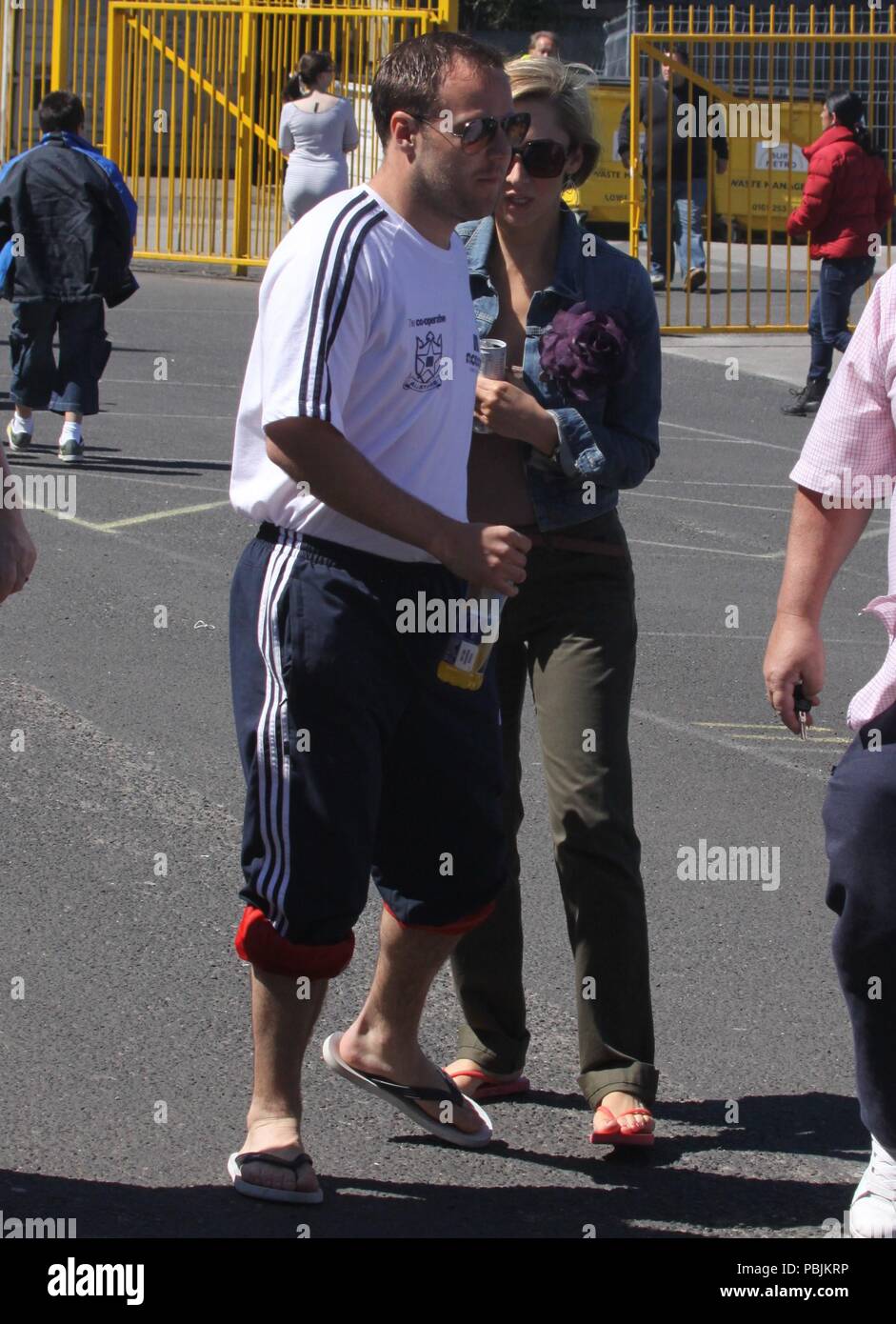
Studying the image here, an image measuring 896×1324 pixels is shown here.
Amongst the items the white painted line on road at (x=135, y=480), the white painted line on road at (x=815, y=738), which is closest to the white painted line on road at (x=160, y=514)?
the white painted line on road at (x=135, y=480)

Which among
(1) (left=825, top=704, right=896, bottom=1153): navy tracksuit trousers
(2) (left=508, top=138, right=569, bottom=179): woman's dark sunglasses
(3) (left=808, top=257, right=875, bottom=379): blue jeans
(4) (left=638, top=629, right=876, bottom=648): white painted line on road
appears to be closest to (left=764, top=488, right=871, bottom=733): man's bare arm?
(1) (left=825, top=704, right=896, bottom=1153): navy tracksuit trousers

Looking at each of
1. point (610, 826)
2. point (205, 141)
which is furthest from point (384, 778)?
point (205, 141)

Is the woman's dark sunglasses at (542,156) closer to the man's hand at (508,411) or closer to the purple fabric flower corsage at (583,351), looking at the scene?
the purple fabric flower corsage at (583,351)

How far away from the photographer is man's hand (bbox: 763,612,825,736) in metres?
3.44

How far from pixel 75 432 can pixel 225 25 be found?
512 inches

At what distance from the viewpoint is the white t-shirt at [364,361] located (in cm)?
326

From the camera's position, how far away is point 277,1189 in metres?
3.49

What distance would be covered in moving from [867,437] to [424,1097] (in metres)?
1.55

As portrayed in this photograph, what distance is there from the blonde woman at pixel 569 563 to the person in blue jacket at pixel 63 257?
6.89 meters

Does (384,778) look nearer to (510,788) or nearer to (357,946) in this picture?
(510,788)

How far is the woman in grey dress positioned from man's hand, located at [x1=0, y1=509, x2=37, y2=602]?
14361 mm

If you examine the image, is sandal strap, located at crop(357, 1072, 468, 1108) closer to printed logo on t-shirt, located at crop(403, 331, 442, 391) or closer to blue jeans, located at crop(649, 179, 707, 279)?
printed logo on t-shirt, located at crop(403, 331, 442, 391)

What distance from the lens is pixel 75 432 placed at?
428 inches

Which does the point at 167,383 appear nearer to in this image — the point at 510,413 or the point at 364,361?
the point at 510,413
